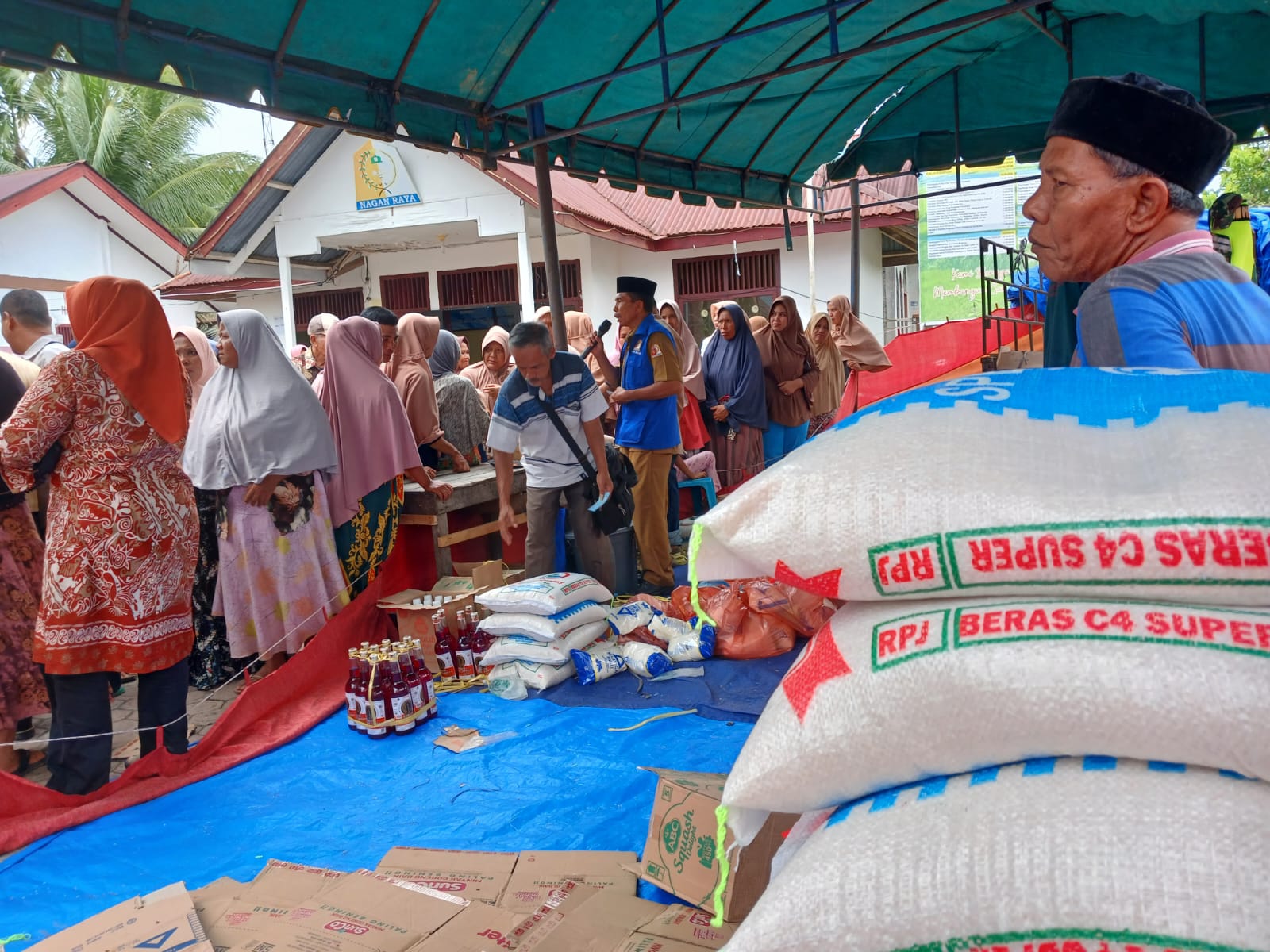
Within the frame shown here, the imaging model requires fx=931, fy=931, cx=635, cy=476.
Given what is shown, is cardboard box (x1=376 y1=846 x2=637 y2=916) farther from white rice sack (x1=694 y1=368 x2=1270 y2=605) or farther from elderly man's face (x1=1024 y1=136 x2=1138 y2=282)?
elderly man's face (x1=1024 y1=136 x2=1138 y2=282)

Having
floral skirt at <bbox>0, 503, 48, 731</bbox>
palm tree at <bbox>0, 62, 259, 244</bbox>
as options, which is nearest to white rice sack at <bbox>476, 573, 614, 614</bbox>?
floral skirt at <bbox>0, 503, 48, 731</bbox>

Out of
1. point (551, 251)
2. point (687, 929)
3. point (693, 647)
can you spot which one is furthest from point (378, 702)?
point (551, 251)

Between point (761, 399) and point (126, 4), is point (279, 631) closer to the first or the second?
point (126, 4)

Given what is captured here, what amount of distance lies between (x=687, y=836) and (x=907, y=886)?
136 cm

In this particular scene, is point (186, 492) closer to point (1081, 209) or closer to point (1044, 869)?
point (1081, 209)

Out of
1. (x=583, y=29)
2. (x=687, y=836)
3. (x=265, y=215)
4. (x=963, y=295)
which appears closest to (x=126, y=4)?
(x=583, y=29)

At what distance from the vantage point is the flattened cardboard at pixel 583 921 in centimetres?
204

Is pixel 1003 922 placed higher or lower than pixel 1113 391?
lower

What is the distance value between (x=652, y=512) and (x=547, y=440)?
114 centimetres

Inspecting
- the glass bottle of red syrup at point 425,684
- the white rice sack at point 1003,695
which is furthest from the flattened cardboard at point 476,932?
the glass bottle of red syrup at point 425,684

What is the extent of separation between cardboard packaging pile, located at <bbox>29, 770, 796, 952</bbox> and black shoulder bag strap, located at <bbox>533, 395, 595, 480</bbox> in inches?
103

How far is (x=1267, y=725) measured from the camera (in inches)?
38.8

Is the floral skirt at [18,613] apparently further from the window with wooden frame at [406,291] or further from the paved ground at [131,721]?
the window with wooden frame at [406,291]

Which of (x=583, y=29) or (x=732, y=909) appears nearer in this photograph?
(x=732, y=909)
